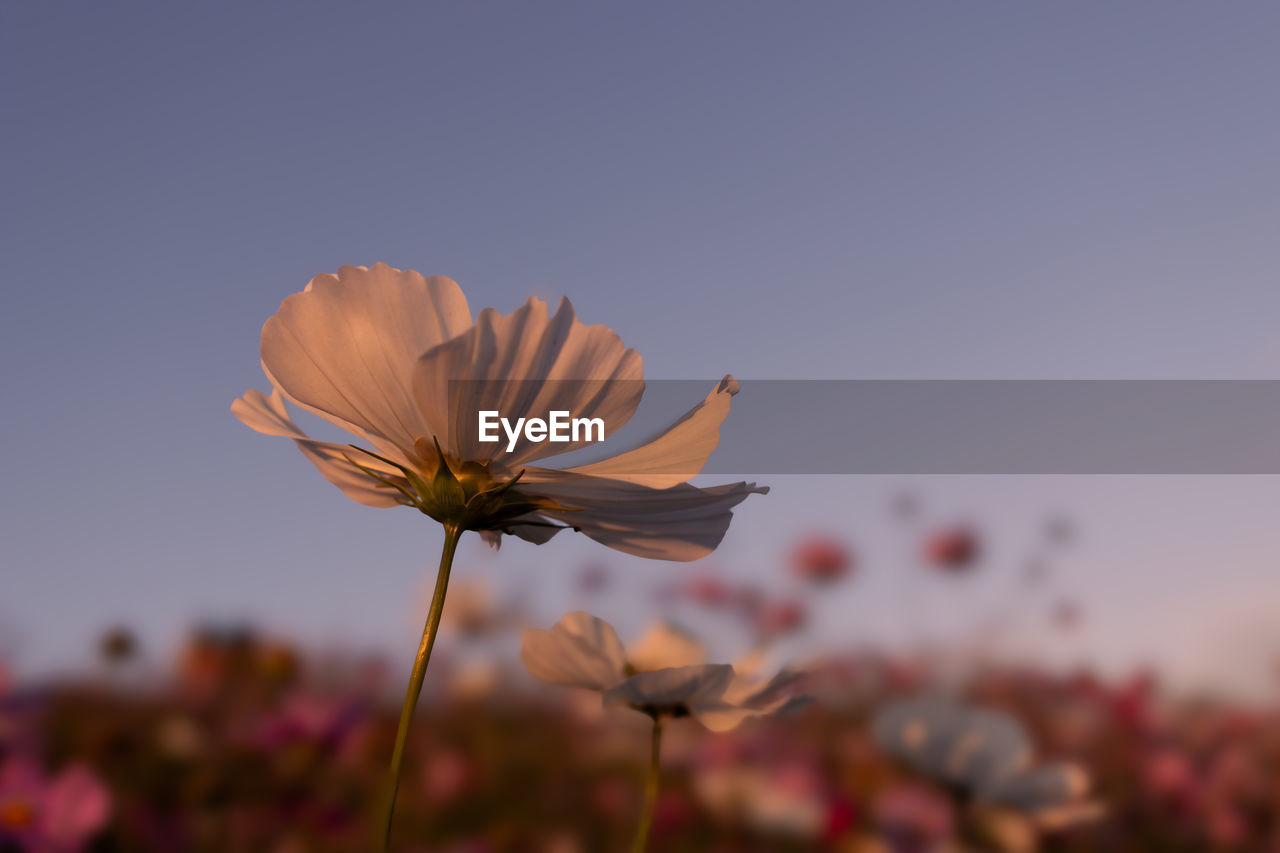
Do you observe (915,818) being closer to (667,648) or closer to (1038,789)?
(1038,789)

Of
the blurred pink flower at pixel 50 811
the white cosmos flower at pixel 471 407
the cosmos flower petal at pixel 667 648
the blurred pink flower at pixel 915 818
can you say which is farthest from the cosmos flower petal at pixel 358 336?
the blurred pink flower at pixel 915 818

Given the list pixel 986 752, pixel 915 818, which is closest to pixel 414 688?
pixel 986 752

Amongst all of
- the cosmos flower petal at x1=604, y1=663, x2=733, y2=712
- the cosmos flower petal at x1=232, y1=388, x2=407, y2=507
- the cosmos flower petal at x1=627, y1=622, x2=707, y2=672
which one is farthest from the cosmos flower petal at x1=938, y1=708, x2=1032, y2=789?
the cosmos flower petal at x1=232, y1=388, x2=407, y2=507

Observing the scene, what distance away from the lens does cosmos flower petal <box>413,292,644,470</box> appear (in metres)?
0.42

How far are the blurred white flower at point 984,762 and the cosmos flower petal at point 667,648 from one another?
27 centimetres

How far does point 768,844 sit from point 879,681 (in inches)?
26.8

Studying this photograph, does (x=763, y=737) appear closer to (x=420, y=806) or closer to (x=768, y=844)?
(x=768, y=844)

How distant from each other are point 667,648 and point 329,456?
0.28 m

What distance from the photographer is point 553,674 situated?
1.54ft

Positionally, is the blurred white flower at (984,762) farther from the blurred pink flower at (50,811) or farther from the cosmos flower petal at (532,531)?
the blurred pink flower at (50,811)

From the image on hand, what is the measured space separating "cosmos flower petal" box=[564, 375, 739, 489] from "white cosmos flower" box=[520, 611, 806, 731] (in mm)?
70

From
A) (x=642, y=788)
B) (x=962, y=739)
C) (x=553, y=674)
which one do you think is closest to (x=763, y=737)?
(x=642, y=788)

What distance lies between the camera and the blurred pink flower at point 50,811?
962 mm

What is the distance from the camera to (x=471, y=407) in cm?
42
